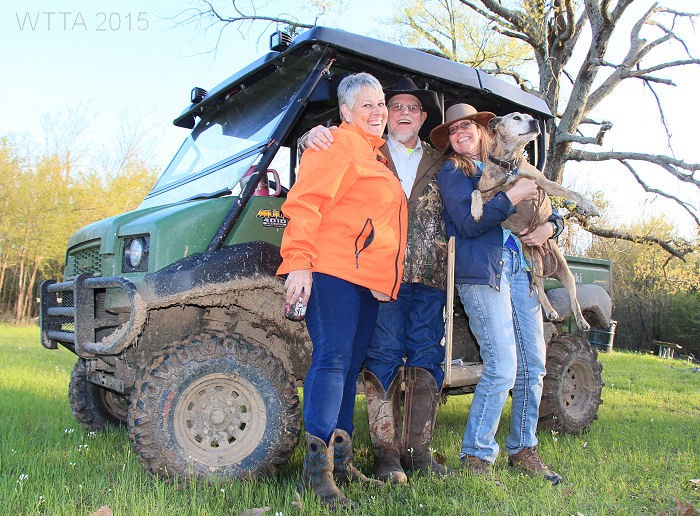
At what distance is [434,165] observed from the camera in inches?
151

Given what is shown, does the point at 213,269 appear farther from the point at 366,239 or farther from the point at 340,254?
the point at 366,239

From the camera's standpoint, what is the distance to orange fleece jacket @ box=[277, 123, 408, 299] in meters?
Answer: 2.84

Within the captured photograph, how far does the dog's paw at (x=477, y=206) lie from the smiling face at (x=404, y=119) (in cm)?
59

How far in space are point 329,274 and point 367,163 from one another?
60 centimetres

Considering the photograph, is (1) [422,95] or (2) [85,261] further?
(2) [85,261]

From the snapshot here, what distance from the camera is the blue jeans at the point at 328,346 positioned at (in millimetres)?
2879

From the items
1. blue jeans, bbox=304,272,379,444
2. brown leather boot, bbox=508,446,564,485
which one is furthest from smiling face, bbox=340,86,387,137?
brown leather boot, bbox=508,446,564,485

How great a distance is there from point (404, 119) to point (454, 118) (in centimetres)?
30

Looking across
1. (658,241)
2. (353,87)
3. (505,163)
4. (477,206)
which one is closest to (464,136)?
(505,163)

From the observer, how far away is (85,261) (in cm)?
393

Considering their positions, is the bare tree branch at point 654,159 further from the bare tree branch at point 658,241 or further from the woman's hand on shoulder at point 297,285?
the woman's hand on shoulder at point 297,285

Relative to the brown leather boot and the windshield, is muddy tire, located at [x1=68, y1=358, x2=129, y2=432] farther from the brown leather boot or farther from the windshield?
the brown leather boot

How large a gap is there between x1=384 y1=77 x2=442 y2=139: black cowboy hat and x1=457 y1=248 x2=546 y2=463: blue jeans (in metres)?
1.01

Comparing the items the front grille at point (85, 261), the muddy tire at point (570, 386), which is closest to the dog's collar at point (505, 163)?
the muddy tire at point (570, 386)
